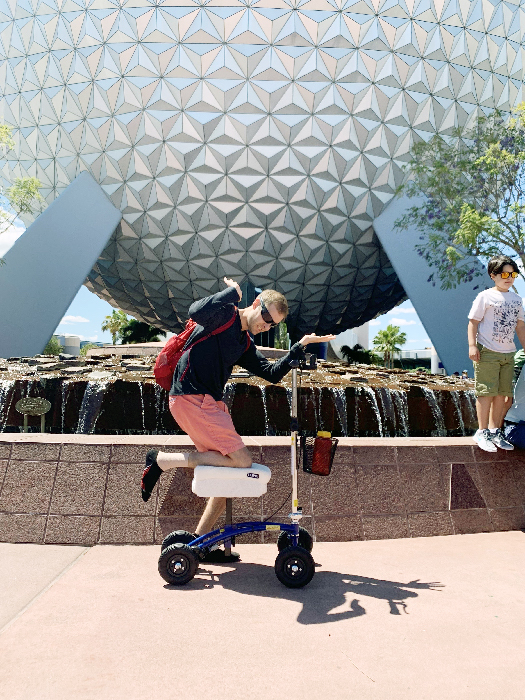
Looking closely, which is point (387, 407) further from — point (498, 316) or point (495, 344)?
point (498, 316)

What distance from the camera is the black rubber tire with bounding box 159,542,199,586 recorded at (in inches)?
133

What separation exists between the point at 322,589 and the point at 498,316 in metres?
3.21

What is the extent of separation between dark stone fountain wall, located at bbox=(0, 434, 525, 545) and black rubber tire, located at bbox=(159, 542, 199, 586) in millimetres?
847

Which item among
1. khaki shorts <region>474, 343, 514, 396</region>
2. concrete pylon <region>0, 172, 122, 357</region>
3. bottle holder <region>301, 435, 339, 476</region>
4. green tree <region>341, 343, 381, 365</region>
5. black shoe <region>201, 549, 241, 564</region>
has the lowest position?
black shoe <region>201, 549, 241, 564</region>

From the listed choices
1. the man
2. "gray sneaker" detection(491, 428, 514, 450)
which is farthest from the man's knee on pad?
"gray sneaker" detection(491, 428, 514, 450)

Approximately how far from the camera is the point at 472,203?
721 inches

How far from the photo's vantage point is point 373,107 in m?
20.9

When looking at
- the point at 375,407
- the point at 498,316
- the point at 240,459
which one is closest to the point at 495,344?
the point at 498,316

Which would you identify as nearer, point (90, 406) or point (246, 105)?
point (90, 406)

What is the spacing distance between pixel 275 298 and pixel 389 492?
216 cm

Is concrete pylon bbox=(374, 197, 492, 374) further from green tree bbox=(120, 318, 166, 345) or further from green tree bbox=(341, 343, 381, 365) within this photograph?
green tree bbox=(120, 318, 166, 345)

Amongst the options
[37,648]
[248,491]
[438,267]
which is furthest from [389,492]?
[438,267]

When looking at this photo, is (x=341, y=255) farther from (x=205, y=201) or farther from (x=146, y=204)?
(x=146, y=204)

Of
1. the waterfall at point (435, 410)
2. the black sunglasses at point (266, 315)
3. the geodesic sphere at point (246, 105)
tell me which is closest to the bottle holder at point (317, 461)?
the black sunglasses at point (266, 315)
